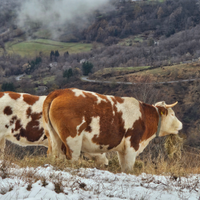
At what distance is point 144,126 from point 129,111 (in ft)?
2.34

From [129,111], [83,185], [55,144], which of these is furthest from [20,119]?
[83,185]

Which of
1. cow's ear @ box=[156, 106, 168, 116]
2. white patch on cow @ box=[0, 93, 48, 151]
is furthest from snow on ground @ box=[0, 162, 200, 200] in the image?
white patch on cow @ box=[0, 93, 48, 151]

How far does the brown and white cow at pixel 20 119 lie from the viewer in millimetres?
10273

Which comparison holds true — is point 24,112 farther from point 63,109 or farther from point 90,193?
point 90,193

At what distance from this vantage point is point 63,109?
7.14 meters

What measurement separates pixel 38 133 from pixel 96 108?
4301 millimetres

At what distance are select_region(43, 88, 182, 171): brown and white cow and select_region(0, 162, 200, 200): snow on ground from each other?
48.6 inches

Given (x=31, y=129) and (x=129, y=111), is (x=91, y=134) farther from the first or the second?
(x=31, y=129)

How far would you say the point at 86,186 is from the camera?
5109 mm

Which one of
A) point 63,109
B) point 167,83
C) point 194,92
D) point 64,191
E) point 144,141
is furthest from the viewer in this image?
point 167,83

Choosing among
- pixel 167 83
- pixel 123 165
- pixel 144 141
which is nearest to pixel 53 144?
pixel 123 165

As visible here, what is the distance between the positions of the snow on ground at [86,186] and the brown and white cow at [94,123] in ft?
4.05

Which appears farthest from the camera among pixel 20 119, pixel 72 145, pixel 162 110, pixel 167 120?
pixel 20 119

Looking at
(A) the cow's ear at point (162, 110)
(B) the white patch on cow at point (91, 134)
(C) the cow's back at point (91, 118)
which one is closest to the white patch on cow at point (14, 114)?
(C) the cow's back at point (91, 118)
